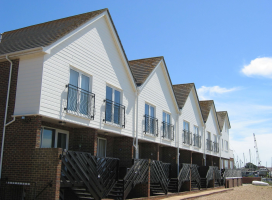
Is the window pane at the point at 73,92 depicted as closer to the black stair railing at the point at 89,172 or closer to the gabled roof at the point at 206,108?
the black stair railing at the point at 89,172

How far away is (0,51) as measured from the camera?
12836 mm

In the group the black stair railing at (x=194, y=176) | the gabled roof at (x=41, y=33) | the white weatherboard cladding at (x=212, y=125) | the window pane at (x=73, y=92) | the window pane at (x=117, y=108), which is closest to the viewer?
the gabled roof at (x=41, y=33)

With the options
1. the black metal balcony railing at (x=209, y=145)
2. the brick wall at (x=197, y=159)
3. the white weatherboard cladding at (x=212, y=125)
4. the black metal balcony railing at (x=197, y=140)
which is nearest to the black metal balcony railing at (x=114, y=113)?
the black metal balcony railing at (x=197, y=140)

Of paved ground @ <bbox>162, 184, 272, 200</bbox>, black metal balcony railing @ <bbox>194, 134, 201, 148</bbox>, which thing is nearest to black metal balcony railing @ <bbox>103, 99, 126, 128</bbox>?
paved ground @ <bbox>162, 184, 272, 200</bbox>

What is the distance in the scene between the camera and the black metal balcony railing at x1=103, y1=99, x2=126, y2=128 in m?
14.9

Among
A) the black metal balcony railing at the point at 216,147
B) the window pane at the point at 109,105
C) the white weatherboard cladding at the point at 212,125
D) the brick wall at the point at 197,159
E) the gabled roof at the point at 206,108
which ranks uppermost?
the gabled roof at the point at 206,108

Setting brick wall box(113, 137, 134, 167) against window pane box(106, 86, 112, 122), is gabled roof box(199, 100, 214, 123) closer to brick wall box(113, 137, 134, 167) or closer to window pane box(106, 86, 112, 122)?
brick wall box(113, 137, 134, 167)

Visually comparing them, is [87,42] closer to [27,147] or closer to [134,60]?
Result: [27,147]

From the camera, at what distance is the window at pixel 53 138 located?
12.7 meters

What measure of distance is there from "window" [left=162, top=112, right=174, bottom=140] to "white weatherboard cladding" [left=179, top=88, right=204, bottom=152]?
1.74 metres

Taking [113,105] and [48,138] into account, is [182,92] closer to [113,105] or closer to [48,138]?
[113,105]

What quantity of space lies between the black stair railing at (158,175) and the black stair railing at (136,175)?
31.9 inches

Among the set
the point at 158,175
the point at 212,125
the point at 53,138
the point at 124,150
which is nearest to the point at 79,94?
the point at 53,138

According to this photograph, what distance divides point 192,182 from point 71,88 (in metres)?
14.5
